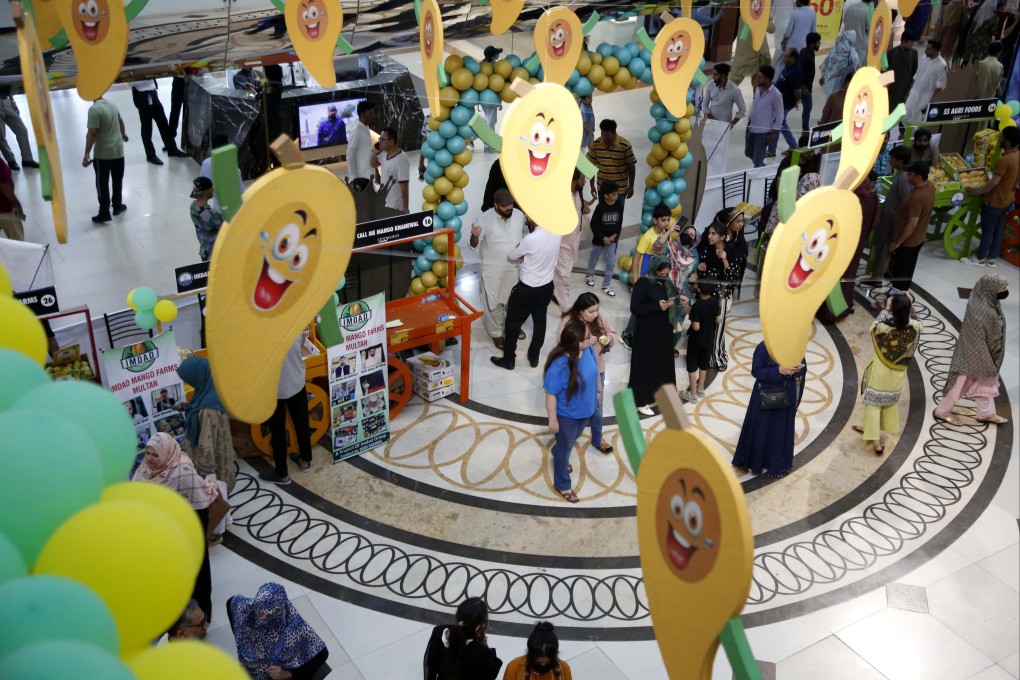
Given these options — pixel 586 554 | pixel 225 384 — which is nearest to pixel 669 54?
pixel 586 554

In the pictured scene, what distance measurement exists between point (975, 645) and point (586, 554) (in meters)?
2.13

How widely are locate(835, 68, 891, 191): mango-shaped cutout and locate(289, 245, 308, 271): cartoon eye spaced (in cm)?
252

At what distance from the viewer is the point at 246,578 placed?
558 cm

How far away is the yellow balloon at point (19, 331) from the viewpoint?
2.24 m

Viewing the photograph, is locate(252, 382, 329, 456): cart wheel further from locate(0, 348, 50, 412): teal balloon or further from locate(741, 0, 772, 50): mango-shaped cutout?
locate(0, 348, 50, 412): teal balloon

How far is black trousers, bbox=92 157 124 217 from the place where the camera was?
375 inches

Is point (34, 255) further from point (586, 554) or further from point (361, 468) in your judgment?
point (586, 554)

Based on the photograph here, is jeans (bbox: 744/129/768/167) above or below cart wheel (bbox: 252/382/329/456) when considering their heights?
above

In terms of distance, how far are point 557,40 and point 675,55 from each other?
0.90m

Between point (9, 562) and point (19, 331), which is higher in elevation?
point (19, 331)

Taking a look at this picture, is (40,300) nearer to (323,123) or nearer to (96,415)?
(96,415)

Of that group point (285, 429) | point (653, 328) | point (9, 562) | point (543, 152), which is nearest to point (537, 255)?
point (653, 328)

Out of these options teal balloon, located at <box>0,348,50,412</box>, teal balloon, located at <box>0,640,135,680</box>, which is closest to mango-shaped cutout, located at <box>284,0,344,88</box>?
teal balloon, located at <box>0,348,50,412</box>

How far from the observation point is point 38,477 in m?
1.74
